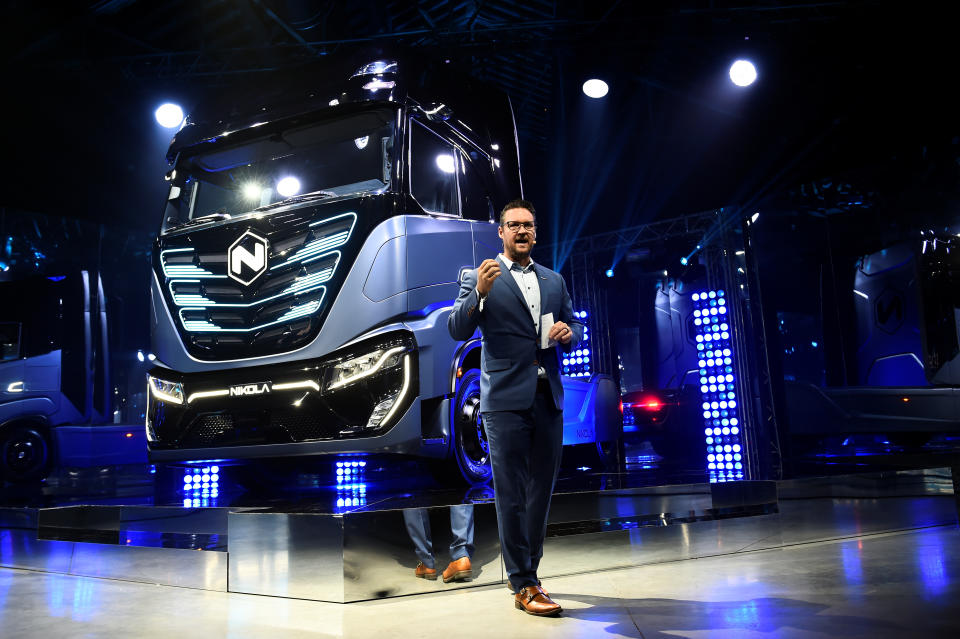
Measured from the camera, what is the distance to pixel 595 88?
27.6ft

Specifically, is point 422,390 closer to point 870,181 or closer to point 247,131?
point 247,131

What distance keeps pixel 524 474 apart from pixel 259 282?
1.94 m

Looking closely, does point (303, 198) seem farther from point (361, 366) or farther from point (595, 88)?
point (595, 88)

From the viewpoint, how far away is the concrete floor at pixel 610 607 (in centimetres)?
237

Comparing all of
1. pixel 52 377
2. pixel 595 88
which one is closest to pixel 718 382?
pixel 595 88

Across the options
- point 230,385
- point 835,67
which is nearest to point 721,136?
point 835,67

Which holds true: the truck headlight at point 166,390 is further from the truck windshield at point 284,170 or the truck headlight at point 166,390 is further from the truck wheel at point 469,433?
the truck wheel at point 469,433

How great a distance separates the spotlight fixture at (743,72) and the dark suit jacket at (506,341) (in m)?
6.39

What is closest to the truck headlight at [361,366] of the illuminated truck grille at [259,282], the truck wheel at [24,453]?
the illuminated truck grille at [259,282]

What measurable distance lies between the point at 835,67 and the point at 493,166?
5.65 meters

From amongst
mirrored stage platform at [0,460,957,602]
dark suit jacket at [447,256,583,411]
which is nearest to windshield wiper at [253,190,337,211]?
dark suit jacket at [447,256,583,411]

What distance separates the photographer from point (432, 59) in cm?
435

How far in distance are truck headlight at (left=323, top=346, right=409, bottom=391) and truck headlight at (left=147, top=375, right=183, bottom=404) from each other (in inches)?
39.1

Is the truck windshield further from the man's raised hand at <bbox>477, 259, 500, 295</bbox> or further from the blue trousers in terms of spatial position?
the blue trousers
